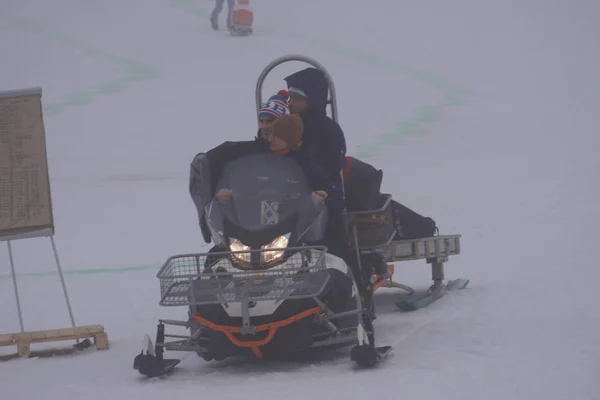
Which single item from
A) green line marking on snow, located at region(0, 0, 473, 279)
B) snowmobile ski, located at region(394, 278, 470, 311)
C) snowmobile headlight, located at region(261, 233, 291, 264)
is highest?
green line marking on snow, located at region(0, 0, 473, 279)

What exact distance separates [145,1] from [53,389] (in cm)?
2156

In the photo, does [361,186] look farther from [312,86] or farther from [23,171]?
[23,171]

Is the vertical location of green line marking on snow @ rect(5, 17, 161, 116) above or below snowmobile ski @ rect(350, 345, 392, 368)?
above

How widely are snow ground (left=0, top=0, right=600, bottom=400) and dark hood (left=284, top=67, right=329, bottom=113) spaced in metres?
1.47

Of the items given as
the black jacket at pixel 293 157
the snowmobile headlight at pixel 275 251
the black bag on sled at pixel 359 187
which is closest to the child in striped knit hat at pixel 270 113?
the black jacket at pixel 293 157

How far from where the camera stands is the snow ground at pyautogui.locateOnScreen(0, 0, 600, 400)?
222 inches

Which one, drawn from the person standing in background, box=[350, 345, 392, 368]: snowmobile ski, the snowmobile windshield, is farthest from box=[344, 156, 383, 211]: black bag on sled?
the person standing in background

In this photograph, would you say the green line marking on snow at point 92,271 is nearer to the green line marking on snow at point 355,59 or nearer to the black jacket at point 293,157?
the black jacket at point 293,157

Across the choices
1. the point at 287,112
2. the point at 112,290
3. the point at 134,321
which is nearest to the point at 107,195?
the point at 112,290

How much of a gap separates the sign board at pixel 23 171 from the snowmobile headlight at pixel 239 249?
1.93 meters

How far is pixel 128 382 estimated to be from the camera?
5.62m

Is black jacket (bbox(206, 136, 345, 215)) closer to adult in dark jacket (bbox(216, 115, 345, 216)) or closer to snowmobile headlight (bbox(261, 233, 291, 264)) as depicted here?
adult in dark jacket (bbox(216, 115, 345, 216))

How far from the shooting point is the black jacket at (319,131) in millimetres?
6418

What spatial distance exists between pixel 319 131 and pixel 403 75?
15438mm
